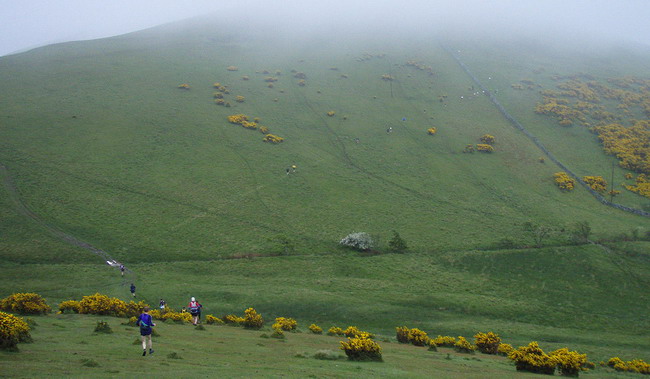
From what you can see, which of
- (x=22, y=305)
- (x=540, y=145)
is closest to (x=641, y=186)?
(x=540, y=145)

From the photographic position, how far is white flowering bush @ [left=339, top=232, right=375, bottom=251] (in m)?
65.1

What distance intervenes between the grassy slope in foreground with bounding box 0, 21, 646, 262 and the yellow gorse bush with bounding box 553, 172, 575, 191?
212 cm

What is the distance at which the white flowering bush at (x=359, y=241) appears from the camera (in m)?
65.1

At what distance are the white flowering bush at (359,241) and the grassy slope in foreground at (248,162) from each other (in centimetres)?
326

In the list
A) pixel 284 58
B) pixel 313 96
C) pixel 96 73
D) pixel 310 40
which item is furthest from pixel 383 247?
pixel 310 40

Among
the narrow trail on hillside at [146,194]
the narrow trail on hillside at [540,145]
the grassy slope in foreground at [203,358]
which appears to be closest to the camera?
the grassy slope in foreground at [203,358]

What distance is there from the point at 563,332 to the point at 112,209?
2730 inches

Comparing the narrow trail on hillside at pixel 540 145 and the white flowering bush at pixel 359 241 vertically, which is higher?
the narrow trail on hillside at pixel 540 145

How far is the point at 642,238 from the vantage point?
73812mm

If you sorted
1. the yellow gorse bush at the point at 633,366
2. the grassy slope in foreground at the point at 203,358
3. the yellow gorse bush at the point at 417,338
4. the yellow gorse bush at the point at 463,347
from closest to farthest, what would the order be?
the grassy slope in foreground at the point at 203,358 < the yellow gorse bush at the point at 633,366 < the yellow gorse bush at the point at 463,347 < the yellow gorse bush at the point at 417,338

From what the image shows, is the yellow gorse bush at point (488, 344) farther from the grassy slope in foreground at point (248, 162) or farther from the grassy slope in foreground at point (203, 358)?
the grassy slope in foreground at point (248, 162)

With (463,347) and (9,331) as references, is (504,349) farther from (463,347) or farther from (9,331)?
(9,331)

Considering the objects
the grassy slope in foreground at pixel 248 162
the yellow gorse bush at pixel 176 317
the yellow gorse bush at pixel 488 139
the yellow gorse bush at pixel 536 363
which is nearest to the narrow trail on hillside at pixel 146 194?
the grassy slope in foreground at pixel 248 162

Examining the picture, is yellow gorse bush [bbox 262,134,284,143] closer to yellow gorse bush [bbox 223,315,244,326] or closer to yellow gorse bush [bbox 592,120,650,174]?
yellow gorse bush [bbox 223,315,244,326]
